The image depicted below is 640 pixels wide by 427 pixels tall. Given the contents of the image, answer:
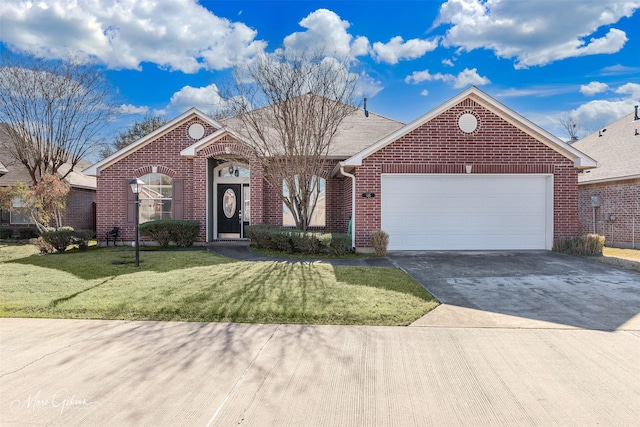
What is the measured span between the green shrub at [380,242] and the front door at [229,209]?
6518 millimetres

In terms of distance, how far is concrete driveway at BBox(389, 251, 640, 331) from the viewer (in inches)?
210

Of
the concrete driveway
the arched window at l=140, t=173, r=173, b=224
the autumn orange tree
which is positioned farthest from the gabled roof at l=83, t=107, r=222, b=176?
the concrete driveway

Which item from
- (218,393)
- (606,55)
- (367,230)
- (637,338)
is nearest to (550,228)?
(367,230)

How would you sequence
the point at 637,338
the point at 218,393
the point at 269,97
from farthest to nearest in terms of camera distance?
the point at 269,97, the point at 637,338, the point at 218,393

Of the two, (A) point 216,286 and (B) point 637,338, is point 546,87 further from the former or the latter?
(A) point 216,286

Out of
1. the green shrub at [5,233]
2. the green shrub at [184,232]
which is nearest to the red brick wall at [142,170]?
the green shrub at [184,232]

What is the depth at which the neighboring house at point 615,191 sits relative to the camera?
13453mm

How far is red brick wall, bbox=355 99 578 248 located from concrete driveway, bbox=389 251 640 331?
158 cm

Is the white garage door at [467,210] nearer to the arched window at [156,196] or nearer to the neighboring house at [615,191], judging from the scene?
the neighboring house at [615,191]

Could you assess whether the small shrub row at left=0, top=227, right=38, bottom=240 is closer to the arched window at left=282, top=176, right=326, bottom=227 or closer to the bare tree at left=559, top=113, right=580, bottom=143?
the arched window at left=282, top=176, right=326, bottom=227

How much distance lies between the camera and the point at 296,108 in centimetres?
1170

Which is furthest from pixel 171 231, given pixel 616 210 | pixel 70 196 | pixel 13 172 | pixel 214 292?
pixel 616 210

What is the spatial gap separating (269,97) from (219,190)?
5007mm

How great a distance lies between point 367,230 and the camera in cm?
1134
